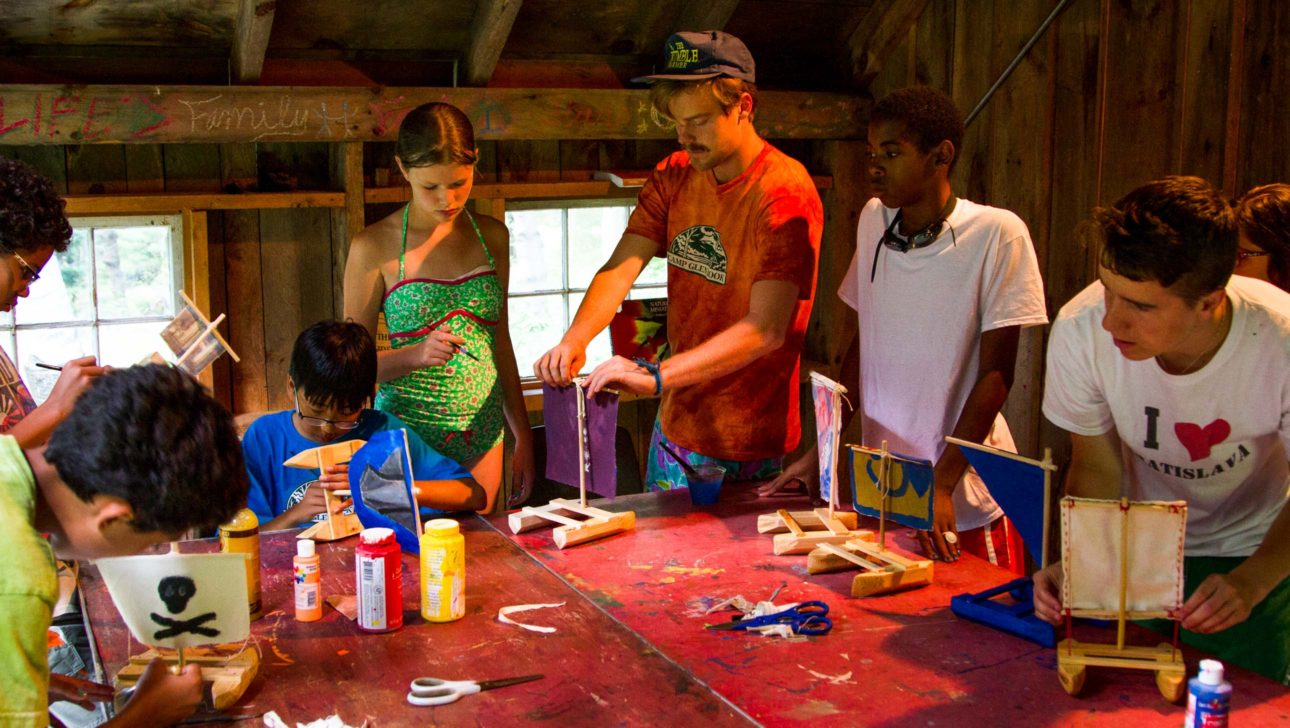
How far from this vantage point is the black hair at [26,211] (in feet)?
6.96

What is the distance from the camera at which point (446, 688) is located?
169 centimetres

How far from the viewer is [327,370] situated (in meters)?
2.52

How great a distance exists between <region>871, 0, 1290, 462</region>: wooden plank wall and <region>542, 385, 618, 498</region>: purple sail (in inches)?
79.5

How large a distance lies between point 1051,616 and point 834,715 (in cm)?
45

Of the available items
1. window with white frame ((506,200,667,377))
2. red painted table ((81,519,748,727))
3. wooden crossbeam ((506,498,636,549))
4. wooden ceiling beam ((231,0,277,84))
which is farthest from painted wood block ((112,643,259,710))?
window with white frame ((506,200,667,377))

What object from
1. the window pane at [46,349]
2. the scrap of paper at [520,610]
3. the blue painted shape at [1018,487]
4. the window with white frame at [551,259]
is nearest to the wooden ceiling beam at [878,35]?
the window with white frame at [551,259]

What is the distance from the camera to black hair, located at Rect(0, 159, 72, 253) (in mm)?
2121

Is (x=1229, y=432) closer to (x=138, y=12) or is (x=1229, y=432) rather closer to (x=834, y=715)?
(x=834, y=715)

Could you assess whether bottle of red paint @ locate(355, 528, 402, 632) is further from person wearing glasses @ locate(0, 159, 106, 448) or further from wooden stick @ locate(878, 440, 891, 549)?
wooden stick @ locate(878, 440, 891, 549)

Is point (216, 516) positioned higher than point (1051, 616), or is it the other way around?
point (216, 516)

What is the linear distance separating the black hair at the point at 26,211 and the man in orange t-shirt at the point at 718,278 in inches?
38.6

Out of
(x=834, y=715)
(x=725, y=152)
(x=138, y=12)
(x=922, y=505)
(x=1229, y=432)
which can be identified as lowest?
(x=834, y=715)

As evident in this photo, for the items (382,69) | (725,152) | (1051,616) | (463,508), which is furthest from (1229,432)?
(382,69)

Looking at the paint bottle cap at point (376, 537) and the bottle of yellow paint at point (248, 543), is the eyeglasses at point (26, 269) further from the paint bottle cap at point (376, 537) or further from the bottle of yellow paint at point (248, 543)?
the paint bottle cap at point (376, 537)
